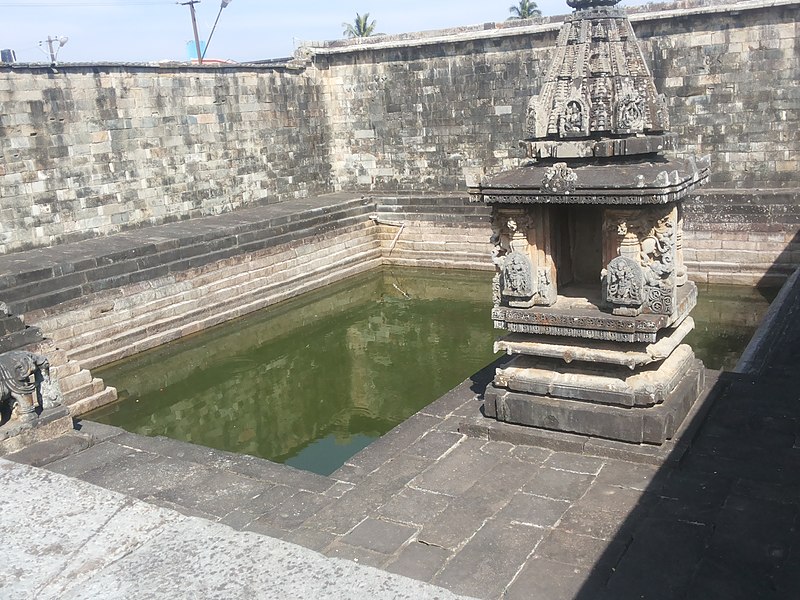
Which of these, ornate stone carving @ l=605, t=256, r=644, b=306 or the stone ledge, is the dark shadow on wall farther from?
ornate stone carving @ l=605, t=256, r=644, b=306

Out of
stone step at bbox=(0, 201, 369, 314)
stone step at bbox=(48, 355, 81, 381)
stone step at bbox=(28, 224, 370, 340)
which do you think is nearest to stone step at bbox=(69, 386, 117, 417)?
stone step at bbox=(48, 355, 81, 381)

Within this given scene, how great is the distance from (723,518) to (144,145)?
10352 millimetres

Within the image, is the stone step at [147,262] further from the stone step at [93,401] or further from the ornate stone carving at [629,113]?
the ornate stone carving at [629,113]

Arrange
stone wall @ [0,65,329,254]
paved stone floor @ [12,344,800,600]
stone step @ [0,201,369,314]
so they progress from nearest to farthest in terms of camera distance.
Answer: paved stone floor @ [12,344,800,600] → stone step @ [0,201,369,314] → stone wall @ [0,65,329,254]

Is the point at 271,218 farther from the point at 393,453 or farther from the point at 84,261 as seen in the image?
the point at 393,453

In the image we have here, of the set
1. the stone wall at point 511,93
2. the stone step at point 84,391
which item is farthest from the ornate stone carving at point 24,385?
the stone wall at point 511,93

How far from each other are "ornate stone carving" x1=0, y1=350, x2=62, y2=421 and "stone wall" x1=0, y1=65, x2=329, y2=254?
5680 mm

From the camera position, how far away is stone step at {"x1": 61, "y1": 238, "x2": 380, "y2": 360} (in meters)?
8.81

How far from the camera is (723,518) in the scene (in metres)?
3.68

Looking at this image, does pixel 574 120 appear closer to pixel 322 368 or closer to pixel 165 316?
pixel 322 368

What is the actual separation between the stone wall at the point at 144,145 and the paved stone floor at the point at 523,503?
246 inches

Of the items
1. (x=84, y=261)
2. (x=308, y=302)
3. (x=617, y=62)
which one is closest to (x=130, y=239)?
(x=84, y=261)

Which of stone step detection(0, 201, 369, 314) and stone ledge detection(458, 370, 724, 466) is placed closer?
stone ledge detection(458, 370, 724, 466)

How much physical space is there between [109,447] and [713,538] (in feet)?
12.4
